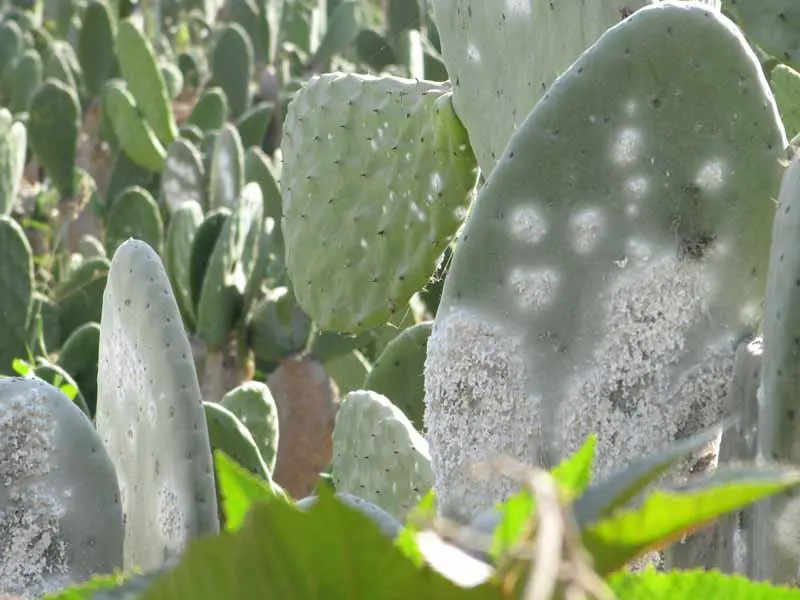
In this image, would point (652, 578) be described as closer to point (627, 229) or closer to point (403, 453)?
point (627, 229)

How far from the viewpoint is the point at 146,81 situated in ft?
15.8

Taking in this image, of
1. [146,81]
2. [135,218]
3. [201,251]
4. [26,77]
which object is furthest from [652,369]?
[26,77]

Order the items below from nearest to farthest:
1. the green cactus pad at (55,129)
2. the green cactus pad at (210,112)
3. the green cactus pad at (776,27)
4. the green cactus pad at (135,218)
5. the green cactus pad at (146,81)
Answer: the green cactus pad at (776,27) → the green cactus pad at (135,218) → the green cactus pad at (55,129) → the green cactus pad at (146,81) → the green cactus pad at (210,112)

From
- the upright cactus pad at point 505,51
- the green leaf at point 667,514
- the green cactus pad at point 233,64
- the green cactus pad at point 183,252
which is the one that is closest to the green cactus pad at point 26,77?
the green cactus pad at point 233,64

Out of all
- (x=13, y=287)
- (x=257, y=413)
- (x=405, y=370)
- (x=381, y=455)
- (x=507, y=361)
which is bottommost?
(x=13, y=287)

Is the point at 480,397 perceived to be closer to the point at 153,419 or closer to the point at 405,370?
the point at 153,419

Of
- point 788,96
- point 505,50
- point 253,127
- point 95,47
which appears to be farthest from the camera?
point 95,47

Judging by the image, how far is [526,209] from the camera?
3.72ft

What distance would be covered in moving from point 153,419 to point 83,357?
1570 millimetres

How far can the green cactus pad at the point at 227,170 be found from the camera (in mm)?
3980

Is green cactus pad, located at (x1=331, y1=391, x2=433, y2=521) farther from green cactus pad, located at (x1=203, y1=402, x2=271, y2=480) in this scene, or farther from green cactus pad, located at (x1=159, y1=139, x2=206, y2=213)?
green cactus pad, located at (x1=159, y1=139, x2=206, y2=213)

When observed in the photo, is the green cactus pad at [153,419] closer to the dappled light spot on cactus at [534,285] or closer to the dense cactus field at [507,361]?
the dense cactus field at [507,361]

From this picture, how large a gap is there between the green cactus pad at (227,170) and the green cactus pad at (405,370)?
188cm

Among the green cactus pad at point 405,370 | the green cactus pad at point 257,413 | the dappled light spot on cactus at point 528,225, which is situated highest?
the dappled light spot on cactus at point 528,225
